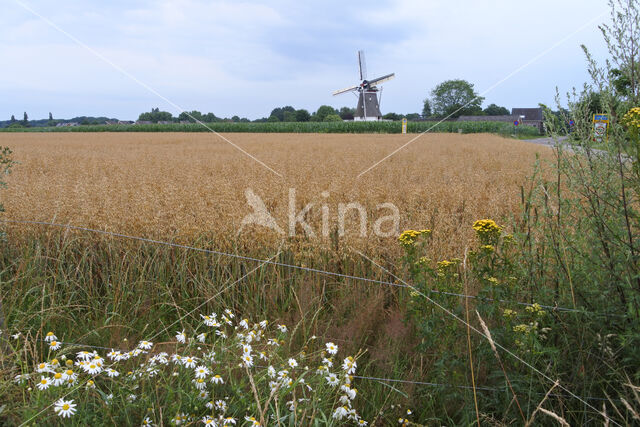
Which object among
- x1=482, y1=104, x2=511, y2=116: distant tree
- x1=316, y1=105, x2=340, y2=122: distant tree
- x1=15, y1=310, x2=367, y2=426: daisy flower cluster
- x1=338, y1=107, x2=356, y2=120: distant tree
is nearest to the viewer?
x1=15, y1=310, x2=367, y2=426: daisy flower cluster

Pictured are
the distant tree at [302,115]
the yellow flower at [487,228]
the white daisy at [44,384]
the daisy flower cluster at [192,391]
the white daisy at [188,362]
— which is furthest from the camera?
the distant tree at [302,115]

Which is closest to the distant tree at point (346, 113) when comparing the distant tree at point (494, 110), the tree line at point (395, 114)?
the tree line at point (395, 114)

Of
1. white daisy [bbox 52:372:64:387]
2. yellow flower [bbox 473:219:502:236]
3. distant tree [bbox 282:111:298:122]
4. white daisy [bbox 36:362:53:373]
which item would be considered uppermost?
distant tree [bbox 282:111:298:122]

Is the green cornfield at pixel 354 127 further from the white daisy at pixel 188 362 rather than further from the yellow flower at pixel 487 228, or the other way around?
the white daisy at pixel 188 362

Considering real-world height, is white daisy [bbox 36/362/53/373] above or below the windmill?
below

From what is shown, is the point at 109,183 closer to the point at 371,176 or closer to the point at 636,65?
the point at 371,176

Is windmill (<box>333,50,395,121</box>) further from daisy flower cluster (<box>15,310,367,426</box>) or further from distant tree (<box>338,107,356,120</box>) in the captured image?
daisy flower cluster (<box>15,310,367,426</box>)

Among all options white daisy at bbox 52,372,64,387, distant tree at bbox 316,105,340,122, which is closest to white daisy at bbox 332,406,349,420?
white daisy at bbox 52,372,64,387

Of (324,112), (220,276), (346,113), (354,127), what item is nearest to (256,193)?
(220,276)

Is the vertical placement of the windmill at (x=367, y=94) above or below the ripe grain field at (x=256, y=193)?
above

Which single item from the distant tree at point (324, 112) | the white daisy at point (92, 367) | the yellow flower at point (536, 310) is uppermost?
the distant tree at point (324, 112)

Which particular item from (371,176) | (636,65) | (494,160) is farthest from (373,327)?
(494,160)

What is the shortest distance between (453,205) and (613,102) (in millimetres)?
2524

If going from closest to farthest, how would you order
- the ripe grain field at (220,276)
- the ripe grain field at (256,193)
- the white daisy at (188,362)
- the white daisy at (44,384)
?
the white daisy at (44,384) → the white daisy at (188,362) → the ripe grain field at (220,276) → the ripe grain field at (256,193)
